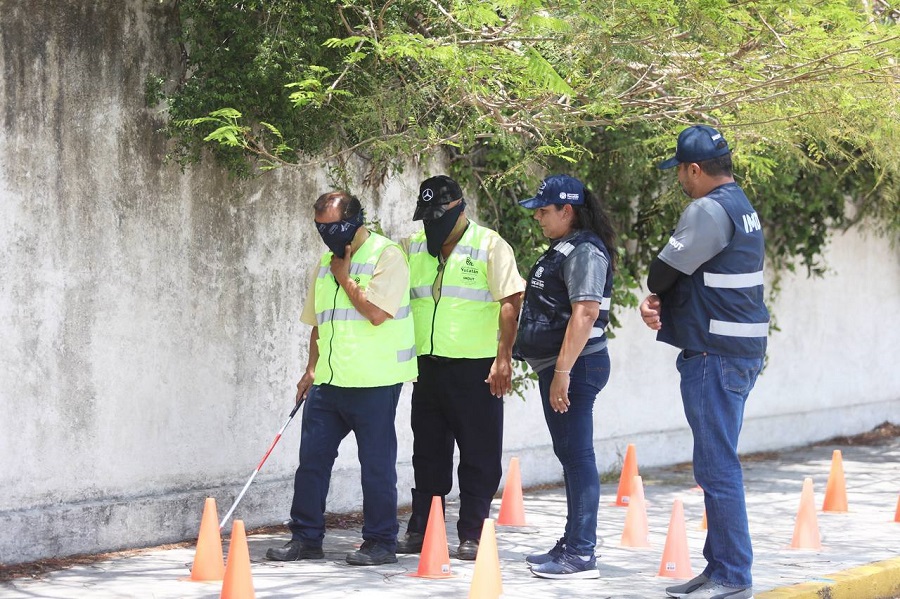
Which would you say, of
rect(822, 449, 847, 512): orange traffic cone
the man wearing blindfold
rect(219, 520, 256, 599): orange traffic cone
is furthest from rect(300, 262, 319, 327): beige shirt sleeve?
rect(822, 449, 847, 512): orange traffic cone

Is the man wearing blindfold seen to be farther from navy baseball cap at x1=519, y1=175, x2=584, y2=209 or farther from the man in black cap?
navy baseball cap at x1=519, y1=175, x2=584, y2=209

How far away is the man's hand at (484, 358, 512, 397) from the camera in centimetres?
648

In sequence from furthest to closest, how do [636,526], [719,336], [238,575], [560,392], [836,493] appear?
[836,493], [636,526], [560,392], [719,336], [238,575]

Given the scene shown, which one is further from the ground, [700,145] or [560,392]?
[700,145]

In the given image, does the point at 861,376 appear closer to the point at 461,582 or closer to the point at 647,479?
the point at 647,479

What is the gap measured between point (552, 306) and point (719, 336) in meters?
1.00

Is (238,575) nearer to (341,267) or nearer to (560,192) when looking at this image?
(341,267)

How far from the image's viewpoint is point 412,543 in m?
6.92

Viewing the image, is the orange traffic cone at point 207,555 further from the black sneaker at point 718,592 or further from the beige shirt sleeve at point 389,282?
A: the black sneaker at point 718,592

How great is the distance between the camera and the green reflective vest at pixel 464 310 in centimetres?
662

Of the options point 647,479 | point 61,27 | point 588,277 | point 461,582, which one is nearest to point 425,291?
point 588,277

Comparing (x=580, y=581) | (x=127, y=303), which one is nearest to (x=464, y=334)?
(x=580, y=581)

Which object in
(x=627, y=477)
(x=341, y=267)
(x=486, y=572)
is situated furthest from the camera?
(x=627, y=477)

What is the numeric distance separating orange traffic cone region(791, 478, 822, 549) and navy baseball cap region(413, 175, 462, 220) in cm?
286
